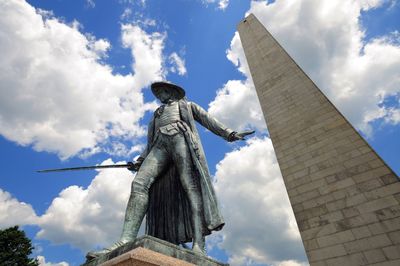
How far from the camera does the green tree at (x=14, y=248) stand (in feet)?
54.9

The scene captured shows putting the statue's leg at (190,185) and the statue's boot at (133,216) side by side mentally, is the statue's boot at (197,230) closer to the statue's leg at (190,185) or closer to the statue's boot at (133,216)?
the statue's leg at (190,185)

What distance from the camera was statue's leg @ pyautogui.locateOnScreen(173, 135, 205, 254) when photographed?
3018 mm

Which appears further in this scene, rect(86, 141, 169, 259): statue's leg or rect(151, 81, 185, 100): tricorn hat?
rect(151, 81, 185, 100): tricorn hat

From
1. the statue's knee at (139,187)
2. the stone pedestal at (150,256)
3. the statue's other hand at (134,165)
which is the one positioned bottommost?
the stone pedestal at (150,256)

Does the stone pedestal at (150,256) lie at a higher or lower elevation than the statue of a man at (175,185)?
lower

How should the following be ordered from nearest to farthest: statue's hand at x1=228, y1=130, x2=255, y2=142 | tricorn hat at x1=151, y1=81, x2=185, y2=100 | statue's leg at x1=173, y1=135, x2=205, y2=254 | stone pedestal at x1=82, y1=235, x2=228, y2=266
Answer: stone pedestal at x1=82, y1=235, x2=228, y2=266 < statue's leg at x1=173, y1=135, x2=205, y2=254 < statue's hand at x1=228, y1=130, x2=255, y2=142 < tricorn hat at x1=151, y1=81, x2=185, y2=100

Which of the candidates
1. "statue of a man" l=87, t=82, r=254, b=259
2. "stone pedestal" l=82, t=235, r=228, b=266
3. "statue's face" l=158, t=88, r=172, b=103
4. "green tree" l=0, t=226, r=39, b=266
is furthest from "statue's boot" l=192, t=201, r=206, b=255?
"green tree" l=0, t=226, r=39, b=266

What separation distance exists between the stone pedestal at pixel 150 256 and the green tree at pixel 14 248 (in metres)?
19.1

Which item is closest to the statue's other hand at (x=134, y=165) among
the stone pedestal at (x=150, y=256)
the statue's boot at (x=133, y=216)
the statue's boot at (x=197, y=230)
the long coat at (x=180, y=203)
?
the long coat at (x=180, y=203)

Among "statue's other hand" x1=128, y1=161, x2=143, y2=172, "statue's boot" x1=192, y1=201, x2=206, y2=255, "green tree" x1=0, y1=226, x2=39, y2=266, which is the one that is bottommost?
"statue's boot" x1=192, y1=201, x2=206, y2=255

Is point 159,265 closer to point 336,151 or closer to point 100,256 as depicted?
point 100,256

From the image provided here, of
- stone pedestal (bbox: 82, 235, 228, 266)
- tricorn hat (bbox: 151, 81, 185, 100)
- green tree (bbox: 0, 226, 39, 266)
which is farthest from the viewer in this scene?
green tree (bbox: 0, 226, 39, 266)

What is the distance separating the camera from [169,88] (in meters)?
4.52

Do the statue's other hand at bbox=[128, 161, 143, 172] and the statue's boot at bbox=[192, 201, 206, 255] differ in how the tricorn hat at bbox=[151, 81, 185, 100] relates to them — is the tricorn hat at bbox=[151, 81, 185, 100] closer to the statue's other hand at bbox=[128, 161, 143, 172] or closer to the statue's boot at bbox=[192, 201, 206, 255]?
the statue's other hand at bbox=[128, 161, 143, 172]
